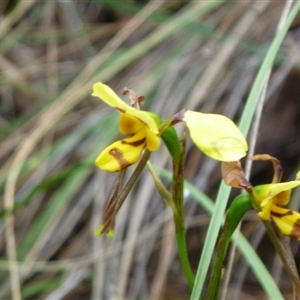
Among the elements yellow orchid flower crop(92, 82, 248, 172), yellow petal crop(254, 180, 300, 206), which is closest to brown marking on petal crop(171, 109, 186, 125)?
yellow orchid flower crop(92, 82, 248, 172)

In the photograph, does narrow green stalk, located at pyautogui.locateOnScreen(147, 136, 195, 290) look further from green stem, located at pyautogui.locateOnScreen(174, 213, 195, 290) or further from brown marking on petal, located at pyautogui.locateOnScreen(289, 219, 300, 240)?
brown marking on petal, located at pyautogui.locateOnScreen(289, 219, 300, 240)

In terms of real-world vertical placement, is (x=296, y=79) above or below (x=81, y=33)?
below

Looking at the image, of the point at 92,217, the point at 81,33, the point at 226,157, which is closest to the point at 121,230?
the point at 92,217

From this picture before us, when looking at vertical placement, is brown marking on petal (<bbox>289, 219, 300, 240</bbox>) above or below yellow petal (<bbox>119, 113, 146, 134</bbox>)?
below

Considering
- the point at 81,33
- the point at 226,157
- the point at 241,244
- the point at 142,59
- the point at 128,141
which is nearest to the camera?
the point at 226,157

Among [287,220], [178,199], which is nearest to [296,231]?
[287,220]

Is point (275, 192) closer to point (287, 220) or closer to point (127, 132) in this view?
point (287, 220)

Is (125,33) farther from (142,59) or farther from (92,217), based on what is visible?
(92,217)
